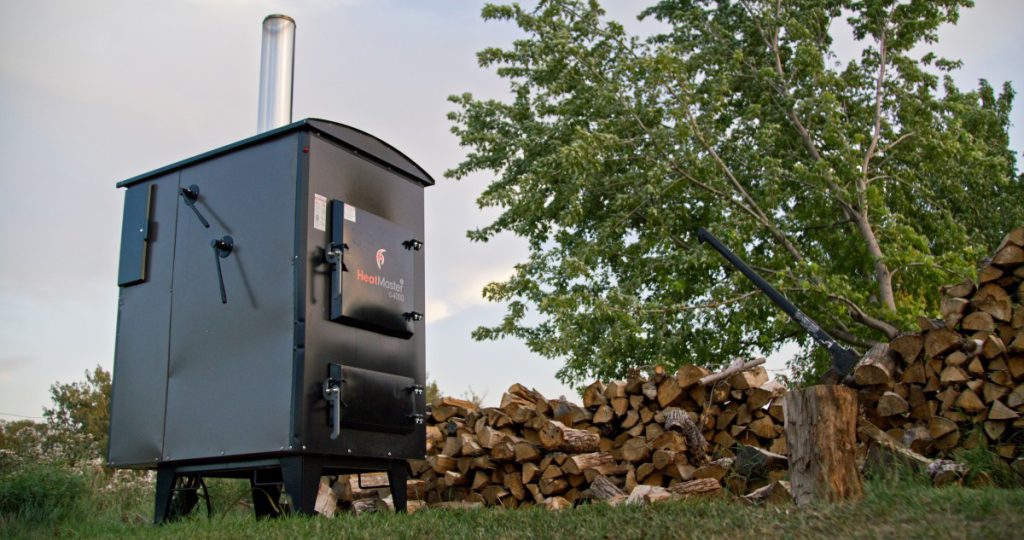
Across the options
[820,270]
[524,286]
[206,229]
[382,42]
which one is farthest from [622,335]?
[206,229]

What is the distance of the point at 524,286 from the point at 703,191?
2.32 meters

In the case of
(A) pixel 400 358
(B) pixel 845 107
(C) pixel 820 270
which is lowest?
(A) pixel 400 358

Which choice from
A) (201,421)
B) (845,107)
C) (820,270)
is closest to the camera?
(201,421)

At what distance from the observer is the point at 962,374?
14.8 ft

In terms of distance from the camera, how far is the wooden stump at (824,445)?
11.5 ft

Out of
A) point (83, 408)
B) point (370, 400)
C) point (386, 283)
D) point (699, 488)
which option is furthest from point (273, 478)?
point (83, 408)

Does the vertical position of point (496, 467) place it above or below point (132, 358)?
below

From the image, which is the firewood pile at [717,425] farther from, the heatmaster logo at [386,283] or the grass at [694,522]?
the heatmaster logo at [386,283]

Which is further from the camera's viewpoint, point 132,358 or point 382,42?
point 382,42

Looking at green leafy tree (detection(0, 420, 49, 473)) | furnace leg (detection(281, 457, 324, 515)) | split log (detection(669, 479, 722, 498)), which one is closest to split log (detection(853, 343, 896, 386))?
split log (detection(669, 479, 722, 498))

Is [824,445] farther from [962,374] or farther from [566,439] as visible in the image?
[566,439]

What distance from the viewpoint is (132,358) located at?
15.9ft

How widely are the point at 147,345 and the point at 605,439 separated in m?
2.87

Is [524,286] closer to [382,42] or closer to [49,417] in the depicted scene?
[382,42]
